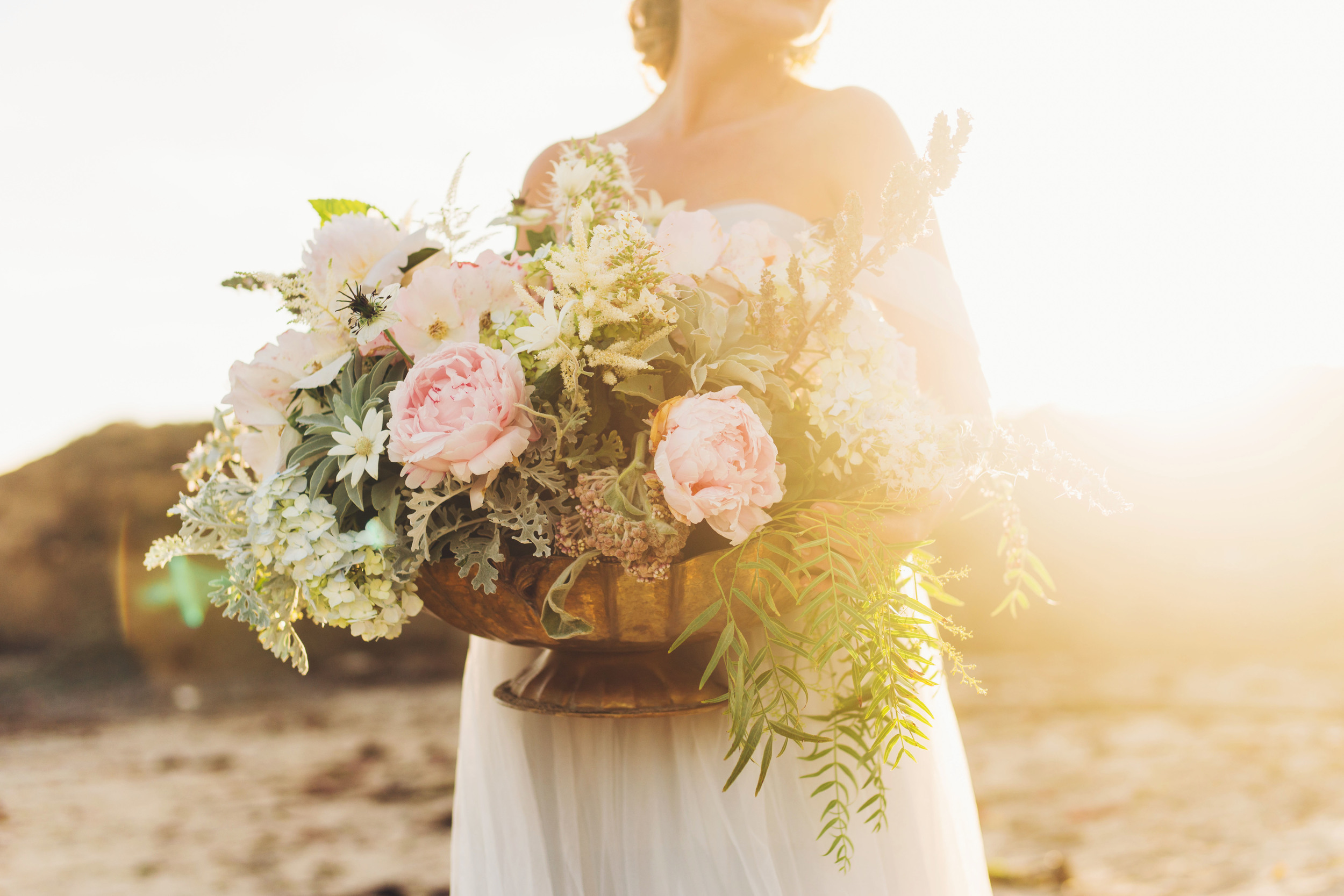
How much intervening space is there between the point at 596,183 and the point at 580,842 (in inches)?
41.7

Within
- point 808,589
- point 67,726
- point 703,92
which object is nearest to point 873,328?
point 808,589

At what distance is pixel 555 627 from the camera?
91 cm

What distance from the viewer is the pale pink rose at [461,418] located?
0.88m

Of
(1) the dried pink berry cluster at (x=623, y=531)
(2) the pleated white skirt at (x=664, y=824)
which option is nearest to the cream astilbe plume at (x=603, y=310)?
(1) the dried pink berry cluster at (x=623, y=531)

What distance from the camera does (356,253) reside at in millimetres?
1119

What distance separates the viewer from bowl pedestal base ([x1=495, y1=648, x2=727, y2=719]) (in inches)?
44.5

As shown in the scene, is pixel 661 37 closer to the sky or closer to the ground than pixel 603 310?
closer to the sky

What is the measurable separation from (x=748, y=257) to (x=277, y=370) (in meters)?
0.62

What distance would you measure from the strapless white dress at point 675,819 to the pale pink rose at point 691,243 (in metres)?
0.51

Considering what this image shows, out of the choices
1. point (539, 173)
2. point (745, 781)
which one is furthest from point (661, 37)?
point (745, 781)

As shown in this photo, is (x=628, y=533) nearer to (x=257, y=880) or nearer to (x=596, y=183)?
(x=596, y=183)

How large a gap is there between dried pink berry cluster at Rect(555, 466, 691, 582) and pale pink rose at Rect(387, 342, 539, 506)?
0.09m

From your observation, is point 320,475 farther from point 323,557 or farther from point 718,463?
point 718,463

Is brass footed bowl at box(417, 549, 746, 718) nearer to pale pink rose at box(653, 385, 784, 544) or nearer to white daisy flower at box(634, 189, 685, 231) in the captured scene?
pale pink rose at box(653, 385, 784, 544)
